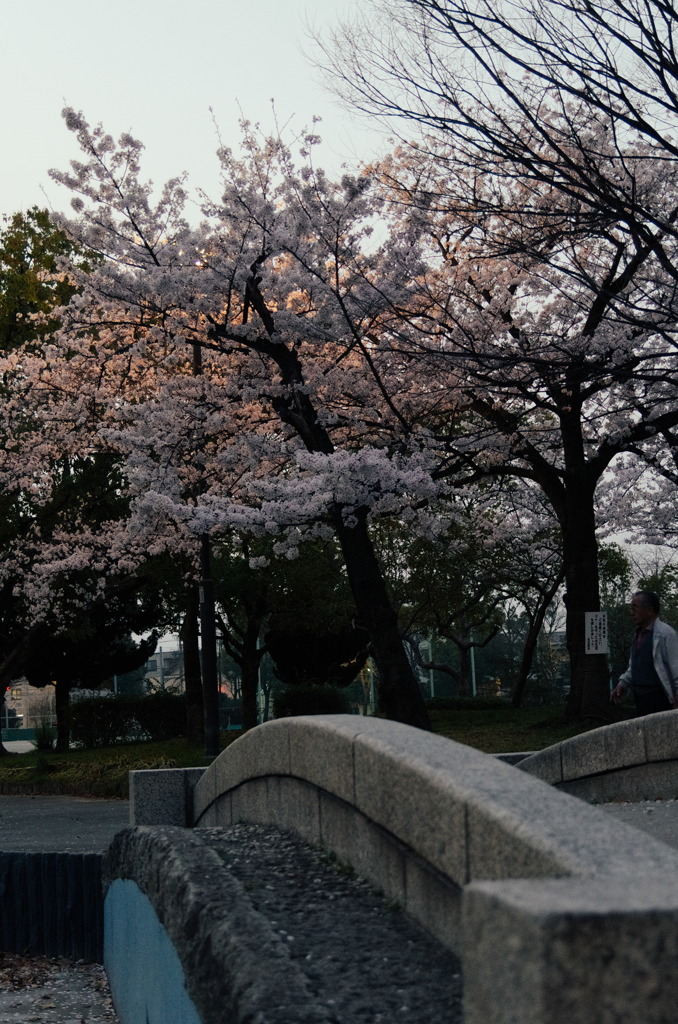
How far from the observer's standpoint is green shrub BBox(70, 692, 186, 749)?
3575 cm

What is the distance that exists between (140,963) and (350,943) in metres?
3.01

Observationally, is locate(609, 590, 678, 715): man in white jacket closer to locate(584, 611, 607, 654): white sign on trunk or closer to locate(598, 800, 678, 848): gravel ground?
locate(598, 800, 678, 848): gravel ground

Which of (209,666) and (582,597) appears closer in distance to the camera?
(209,666)

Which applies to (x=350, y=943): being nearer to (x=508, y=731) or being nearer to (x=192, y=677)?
(x=508, y=731)

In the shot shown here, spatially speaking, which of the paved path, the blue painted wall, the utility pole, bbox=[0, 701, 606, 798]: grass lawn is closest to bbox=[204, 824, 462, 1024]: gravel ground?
the blue painted wall

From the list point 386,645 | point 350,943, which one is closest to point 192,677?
point 386,645

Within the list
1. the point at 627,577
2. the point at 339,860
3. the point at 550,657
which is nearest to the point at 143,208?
the point at 339,860

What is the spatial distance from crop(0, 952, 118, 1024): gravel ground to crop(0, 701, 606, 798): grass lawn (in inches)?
367

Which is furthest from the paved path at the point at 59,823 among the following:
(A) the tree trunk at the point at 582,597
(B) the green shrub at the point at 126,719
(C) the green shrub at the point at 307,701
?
(B) the green shrub at the point at 126,719

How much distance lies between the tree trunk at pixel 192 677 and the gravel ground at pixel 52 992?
18.8 meters

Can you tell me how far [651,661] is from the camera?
959 cm

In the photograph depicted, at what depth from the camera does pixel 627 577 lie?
42.6m

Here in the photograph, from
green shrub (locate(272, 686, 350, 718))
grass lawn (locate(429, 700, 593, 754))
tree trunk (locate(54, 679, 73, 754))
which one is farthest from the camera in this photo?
tree trunk (locate(54, 679, 73, 754))

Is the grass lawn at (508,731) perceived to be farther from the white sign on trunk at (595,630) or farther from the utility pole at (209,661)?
the utility pole at (209,661)
